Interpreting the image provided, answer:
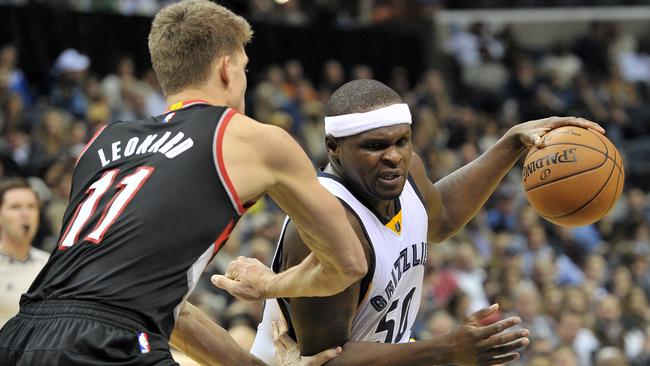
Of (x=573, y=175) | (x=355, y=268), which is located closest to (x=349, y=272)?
(x=355, y=268)

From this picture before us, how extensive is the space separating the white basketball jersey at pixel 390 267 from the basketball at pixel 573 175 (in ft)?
1.81

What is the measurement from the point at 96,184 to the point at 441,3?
17503 mm

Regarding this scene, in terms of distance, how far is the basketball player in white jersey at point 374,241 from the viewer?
14.7ft

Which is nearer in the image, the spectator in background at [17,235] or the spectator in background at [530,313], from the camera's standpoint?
the spectator in background at [17,235]

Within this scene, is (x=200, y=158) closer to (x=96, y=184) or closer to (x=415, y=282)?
(x=96, y=184)

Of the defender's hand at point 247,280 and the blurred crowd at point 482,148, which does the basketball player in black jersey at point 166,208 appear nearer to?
the defender's hand at point 247,280

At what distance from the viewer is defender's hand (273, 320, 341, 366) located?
4.48 m

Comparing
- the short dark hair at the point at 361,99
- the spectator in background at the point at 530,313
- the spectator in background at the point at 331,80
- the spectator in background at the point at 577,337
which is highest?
the short dark hair at the point at 361,99

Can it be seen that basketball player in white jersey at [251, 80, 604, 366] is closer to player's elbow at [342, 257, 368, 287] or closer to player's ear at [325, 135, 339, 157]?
player's ear at [325, 135, 339, 157]

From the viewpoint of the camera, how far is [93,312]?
3479 millimetres

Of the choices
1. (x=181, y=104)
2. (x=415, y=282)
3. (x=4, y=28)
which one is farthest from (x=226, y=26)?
(x=4, y=28)

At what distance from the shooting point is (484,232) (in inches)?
560

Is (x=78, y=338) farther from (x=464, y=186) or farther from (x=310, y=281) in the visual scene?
(x=464, y=186)

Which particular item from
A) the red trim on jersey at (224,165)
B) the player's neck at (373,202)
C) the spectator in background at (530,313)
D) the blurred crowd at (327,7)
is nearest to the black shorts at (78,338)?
the red trim on jersey at (224,165)
